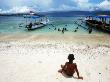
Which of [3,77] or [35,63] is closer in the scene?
[3,77]

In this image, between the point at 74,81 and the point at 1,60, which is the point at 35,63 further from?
the point at 74,81

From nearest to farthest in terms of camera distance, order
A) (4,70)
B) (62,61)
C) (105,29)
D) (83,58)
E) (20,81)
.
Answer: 1. (20,81)
2. (4,70)
3. (62,61)
4. (83,58)
5. (105,29)

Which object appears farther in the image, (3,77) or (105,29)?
(105,29)

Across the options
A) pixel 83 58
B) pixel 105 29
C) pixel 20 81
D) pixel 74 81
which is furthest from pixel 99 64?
pixel 105 29

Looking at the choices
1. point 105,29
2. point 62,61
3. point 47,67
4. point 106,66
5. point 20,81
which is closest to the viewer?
point 20,81

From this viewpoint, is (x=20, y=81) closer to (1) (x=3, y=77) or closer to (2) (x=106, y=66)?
(1) (x=3, y=77)

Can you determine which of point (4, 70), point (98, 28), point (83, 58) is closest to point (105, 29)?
point (98, 28)

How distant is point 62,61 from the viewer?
12156 millimetres

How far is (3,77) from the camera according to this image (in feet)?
28.7

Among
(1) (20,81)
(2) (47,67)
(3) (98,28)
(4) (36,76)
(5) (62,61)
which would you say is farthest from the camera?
(3) (98,28)

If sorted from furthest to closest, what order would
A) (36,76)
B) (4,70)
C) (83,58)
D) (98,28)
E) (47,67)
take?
(98,28) → (83,58) → (47,67) → (4,70) → (36,76)

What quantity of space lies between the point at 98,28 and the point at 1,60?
2894 centimetres

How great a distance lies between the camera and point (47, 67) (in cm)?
1043

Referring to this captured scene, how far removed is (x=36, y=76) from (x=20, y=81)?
35.2 inches
